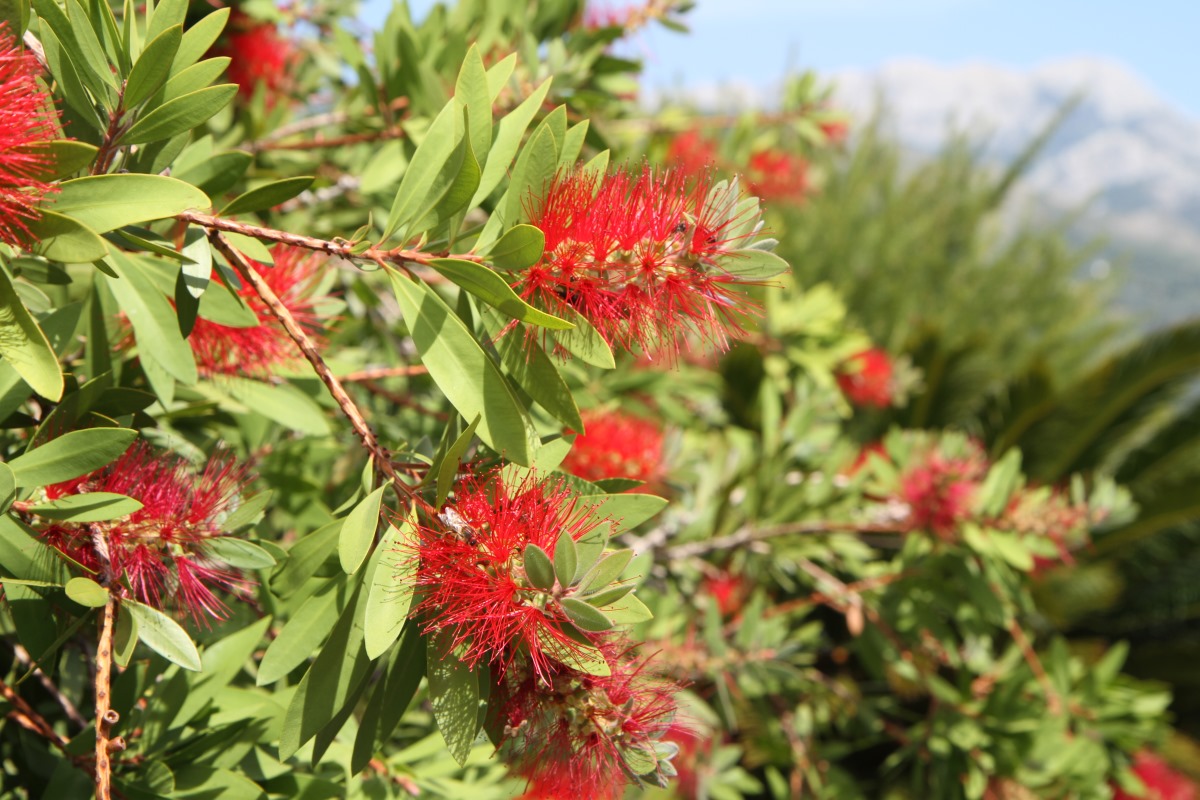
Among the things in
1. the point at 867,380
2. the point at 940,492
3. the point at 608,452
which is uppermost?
the point at 608,452

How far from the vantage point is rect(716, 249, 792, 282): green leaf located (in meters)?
0.79

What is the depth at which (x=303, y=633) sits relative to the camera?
2.77ft

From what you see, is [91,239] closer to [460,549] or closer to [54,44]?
[54,44]

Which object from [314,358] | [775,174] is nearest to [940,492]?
[775,174]

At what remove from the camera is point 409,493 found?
2.65 ft

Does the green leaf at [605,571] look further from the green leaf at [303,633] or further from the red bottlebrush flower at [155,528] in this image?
the red bottlebrush flower at [155,528]

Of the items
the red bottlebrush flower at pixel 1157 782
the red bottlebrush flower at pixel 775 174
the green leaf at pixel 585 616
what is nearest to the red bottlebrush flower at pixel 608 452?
the green leaf at pixel 585 616

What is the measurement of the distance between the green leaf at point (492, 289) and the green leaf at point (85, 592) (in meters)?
0.43

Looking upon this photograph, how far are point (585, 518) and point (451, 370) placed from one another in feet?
0.68

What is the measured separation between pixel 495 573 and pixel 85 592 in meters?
0.37

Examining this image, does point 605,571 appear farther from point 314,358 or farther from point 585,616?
point 314,358

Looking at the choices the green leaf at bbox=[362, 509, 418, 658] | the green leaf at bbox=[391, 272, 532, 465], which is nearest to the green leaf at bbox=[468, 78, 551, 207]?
the green leaf at bbox=[391, 272, 532, 465]

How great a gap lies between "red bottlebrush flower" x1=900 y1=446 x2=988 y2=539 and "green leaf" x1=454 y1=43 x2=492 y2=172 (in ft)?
5.26

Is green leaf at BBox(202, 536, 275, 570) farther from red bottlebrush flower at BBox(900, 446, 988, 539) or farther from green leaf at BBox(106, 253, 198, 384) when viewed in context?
red bottlebrush flower at BBox(900, 446, 988, 539)
